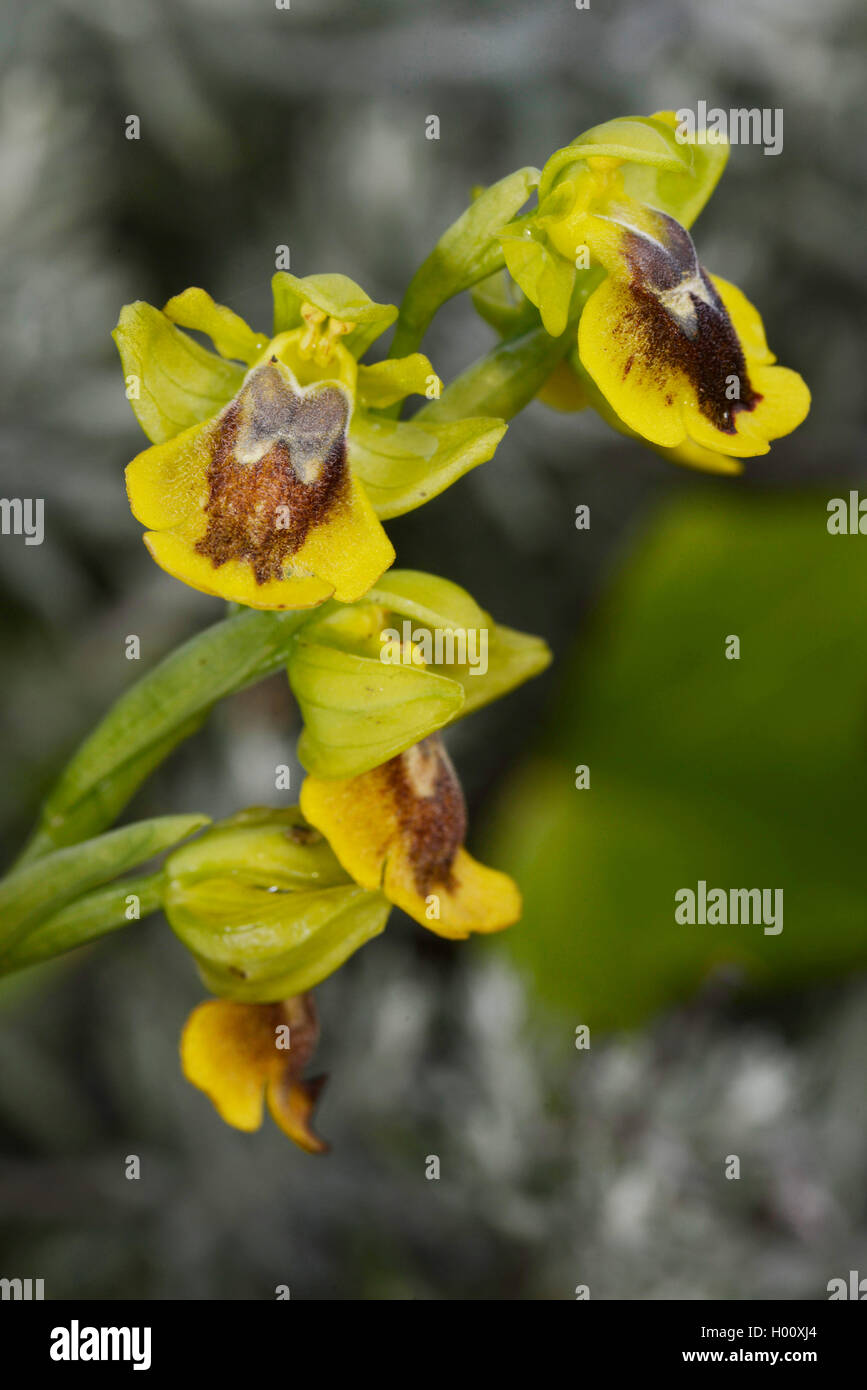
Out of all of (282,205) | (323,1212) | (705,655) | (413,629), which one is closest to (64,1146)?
(323,1212)

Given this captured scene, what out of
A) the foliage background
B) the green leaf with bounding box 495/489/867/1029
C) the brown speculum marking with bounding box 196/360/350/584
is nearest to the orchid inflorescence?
the brown speculum marking with bounding box 196/360/350/584

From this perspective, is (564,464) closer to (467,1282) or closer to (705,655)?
(705,655)

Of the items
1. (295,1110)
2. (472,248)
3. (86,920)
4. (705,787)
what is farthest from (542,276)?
(705,787)

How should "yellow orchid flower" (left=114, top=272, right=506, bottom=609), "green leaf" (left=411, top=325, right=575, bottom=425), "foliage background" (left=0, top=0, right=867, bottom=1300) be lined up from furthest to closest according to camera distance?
"foliage background" (left=0, top=0, right=867, bottom=1300) < "green leaf" (left=411, top=325, right=575, bottom=425) < "yellow orchid flower" (left=114, top=272, right=506, bottom=609)

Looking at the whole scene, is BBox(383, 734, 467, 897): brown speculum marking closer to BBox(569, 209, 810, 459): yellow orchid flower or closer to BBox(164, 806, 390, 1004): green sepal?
BBox(164, 806, 390, 1004): green sepal

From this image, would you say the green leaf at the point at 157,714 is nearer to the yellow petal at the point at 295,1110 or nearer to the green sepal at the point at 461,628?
the green sepal at the point at 461,628

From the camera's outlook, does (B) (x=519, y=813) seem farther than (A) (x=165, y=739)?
Yes
